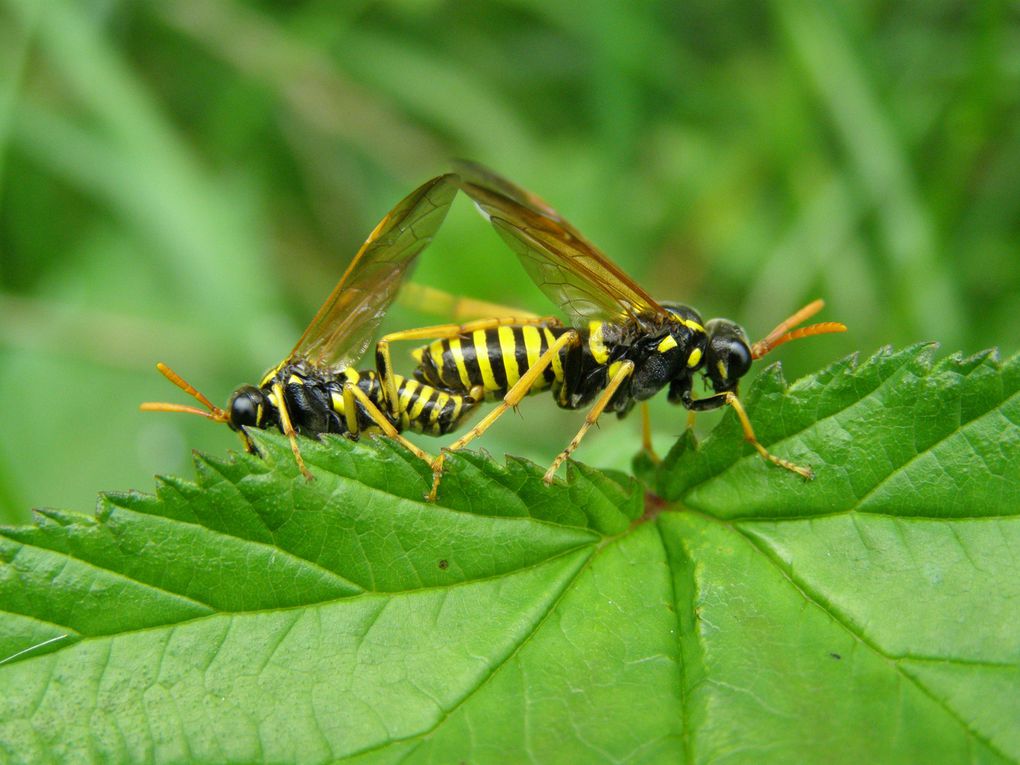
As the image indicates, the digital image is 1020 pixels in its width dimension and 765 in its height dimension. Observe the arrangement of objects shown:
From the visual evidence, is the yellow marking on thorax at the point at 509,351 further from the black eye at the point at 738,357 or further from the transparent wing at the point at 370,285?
the black eye at the point at 738,357

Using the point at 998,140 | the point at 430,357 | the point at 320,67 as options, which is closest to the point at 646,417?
the point at 430,357

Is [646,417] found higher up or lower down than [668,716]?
higher up

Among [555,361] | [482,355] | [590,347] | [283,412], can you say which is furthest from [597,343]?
[283,412]

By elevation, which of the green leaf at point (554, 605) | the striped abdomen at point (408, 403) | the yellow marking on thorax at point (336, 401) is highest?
the striped abdomen at point (408, 403)

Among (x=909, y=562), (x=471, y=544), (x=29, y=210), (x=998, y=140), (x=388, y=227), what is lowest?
(x=471, y=544)

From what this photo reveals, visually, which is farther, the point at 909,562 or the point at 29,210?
the point at 29,210

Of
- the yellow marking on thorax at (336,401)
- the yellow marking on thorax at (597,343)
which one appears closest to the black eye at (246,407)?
the yellow marking on thorax at (336,401)

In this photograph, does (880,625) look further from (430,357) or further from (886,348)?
(430,357)

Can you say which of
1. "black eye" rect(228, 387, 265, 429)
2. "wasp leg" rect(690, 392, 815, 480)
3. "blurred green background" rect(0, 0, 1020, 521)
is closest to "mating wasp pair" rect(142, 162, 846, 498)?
"black eye" rect(228, 387, 265, 429)
